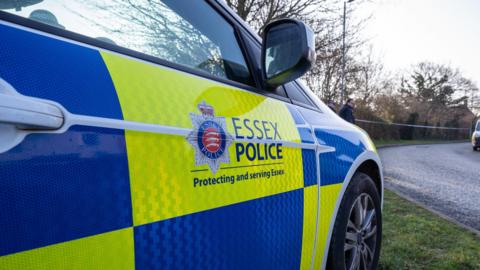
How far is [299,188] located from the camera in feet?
5.09

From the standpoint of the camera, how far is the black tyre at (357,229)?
6.30 ft

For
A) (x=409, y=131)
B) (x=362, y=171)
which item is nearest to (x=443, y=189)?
(x=362, y=171)

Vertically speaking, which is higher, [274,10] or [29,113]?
[274,10]

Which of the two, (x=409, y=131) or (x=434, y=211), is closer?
(x=434, y=211)

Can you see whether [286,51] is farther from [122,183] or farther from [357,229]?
[357,229]

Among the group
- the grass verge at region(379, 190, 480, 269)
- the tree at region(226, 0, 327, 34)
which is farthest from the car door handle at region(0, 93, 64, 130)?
the tree at region(226, 0, 327, 34)

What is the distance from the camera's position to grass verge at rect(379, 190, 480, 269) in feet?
9.65

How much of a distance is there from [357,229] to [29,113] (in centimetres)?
199

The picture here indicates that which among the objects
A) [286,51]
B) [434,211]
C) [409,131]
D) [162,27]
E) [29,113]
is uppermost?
[162,27]

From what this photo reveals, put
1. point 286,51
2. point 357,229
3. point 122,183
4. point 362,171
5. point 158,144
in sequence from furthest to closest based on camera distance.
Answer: point 362,171
point 357,229
point 286,51
point 158,144
point 122,183

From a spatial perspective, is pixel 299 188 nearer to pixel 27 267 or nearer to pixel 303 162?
pixel 303 162

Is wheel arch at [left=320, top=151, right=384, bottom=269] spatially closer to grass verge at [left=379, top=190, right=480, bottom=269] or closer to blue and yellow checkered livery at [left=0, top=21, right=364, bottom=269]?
blue and yellow checkered livery at [left=0, top=21, right=364, bottom=269]

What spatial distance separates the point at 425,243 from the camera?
3.42 metres

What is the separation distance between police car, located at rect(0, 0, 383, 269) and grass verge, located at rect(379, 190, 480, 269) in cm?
153
